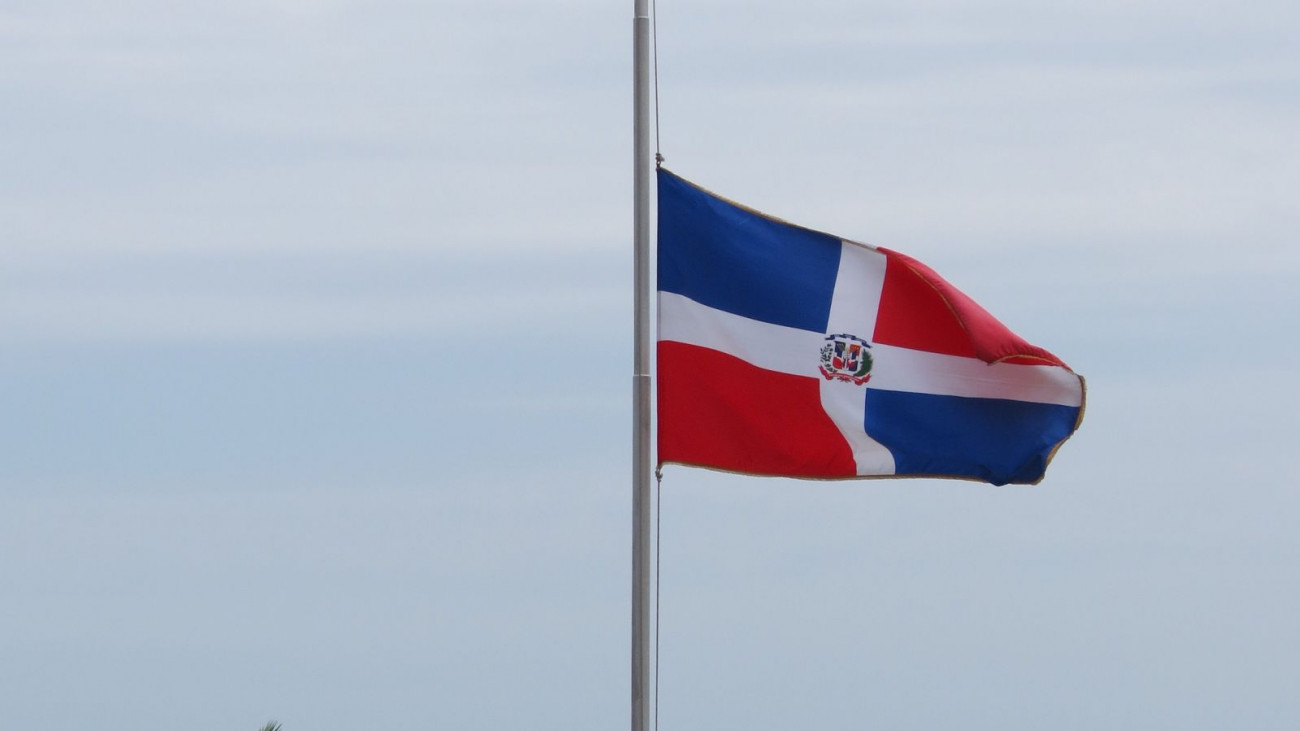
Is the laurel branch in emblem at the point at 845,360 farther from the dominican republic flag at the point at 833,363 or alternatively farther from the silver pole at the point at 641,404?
the silver pole at the point at 641,404

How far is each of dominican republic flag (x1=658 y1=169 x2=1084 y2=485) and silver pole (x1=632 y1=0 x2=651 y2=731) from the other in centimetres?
62

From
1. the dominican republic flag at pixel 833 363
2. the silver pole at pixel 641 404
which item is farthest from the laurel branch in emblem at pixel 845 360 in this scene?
the silver pole at pixel 641 404

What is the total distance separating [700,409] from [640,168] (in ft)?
6.32

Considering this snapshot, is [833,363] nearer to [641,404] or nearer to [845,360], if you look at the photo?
[845,360]

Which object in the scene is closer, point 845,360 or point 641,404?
point 641,404

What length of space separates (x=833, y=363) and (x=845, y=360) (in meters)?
0.10

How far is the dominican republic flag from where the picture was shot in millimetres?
13750

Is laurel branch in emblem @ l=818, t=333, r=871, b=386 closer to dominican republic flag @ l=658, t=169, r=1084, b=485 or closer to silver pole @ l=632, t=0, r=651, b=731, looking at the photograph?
dominican republic flag @ l=658, t=169, r=1084, b=485

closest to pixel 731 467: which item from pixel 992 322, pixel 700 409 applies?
pixel 700 409

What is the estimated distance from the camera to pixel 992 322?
46.5ft

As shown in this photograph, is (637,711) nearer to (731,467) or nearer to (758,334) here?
(731,467)

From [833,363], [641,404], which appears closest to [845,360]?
[833,363]

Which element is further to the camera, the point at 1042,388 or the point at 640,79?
the point at 1042,388

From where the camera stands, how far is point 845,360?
14.2m
